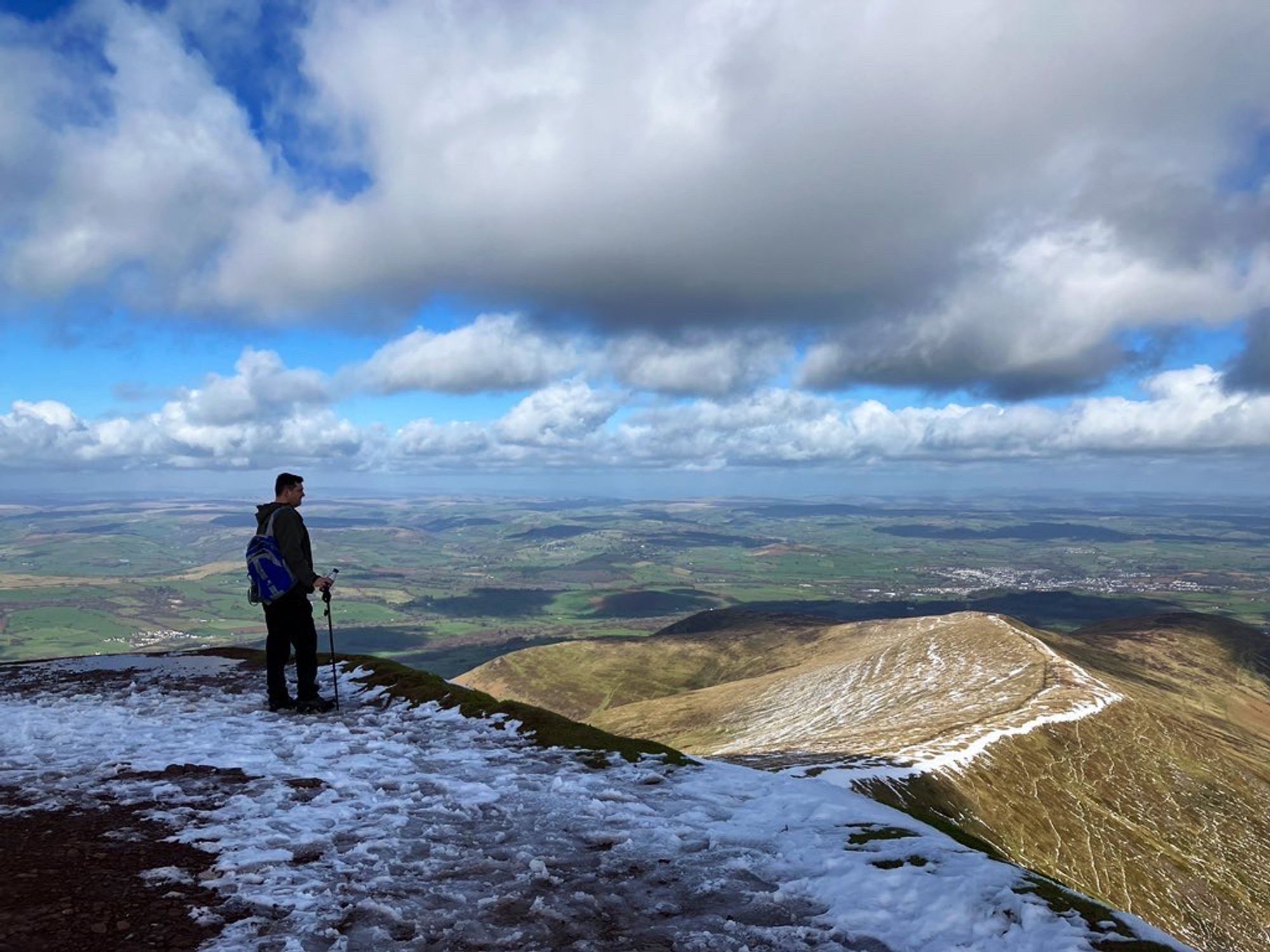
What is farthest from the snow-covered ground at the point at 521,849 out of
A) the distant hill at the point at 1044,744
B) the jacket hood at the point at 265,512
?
the distant hill at the point at 1044,744

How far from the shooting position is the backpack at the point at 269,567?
17.9 m

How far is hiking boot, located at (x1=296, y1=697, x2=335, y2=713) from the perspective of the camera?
1914 cm

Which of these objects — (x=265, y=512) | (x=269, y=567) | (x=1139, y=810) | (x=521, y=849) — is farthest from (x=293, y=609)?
(x=1139, y=810)

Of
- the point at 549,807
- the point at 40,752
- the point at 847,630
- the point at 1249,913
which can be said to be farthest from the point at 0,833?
the point at 847,630

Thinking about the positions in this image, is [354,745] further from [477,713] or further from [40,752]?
[40,752]

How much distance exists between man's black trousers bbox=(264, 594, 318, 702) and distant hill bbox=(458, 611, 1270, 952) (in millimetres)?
17866

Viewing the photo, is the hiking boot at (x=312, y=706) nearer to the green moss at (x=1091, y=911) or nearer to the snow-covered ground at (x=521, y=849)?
the snow-covered ground at (x=521, y=849)

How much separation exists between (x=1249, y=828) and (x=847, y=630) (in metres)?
124

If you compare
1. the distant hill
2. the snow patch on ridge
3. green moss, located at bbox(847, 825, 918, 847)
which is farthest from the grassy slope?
green moss, located at bbox(847, 825, 918, 847)

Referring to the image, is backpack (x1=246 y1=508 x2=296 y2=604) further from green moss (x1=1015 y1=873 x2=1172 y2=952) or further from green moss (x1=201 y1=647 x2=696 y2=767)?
green moss (x1=1015 y1=873 x2=1172 y2=952)

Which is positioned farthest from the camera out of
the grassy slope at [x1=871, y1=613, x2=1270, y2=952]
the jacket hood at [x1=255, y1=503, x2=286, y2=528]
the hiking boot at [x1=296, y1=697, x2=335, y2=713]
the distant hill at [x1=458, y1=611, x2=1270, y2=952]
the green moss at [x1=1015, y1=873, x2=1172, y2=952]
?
the distant hill at [x1=458, y1=611, x2=1270, y2=952]

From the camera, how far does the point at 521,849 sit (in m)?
10.4

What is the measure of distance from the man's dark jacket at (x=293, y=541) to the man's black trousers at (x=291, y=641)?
17.9 inches

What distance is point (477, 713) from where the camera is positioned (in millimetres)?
18875
